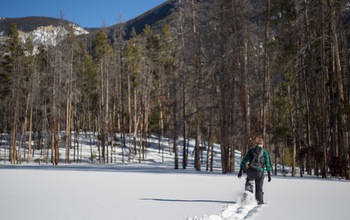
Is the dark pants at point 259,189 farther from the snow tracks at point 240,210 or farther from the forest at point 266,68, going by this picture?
the forest at point 266,68

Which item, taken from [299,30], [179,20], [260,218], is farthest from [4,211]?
[179,20]

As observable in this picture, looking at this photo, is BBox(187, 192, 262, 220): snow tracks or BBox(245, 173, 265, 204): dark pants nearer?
BBox(187, 192, 262, 220): snow tracks

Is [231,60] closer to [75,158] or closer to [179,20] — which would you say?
[179,20]

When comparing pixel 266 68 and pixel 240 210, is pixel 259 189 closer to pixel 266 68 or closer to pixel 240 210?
pixel 240 210

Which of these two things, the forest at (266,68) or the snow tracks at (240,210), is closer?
the snow tracks at (240,210)

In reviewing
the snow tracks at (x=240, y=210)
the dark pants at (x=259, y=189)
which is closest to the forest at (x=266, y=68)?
the dark pants at (x=259, y=189)

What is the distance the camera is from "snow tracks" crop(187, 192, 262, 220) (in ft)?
21.1

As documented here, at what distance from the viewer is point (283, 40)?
19.4 m

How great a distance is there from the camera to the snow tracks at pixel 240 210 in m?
6.44

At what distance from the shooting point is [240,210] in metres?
7.28

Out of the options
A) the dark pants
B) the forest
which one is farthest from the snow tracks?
the forest

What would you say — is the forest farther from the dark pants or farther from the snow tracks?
the snow tracks

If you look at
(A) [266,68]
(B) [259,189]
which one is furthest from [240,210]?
(A) [266,68]

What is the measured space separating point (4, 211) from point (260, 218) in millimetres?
4910
